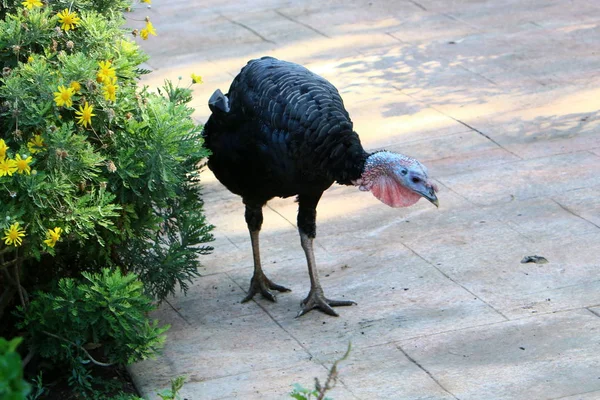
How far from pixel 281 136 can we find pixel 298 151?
13 centimetres

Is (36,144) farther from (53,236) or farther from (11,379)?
(11,379)

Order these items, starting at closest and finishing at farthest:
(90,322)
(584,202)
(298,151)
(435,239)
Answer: (90,322)
(298,151)
(435,239)
(584,202)

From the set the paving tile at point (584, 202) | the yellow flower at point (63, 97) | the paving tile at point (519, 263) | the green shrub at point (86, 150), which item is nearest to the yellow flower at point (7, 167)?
the green shrub at point (86, 150)

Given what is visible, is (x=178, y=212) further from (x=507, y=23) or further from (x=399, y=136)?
(x=507, y=23)

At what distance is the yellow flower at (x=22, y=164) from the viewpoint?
13.2 feet

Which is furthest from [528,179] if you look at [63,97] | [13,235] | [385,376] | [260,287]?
[13,235]

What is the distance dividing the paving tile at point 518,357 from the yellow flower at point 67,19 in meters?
2.24

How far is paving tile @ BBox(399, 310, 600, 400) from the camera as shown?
459cm

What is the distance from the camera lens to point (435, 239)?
6.25 metres

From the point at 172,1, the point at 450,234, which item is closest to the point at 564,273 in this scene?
the point at 450,234

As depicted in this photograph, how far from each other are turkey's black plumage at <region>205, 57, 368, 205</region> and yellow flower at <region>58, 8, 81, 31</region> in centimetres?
107

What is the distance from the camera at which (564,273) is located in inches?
224

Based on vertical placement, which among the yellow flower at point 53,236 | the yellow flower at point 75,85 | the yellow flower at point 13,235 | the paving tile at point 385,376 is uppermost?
the yellow flower at point 75,85

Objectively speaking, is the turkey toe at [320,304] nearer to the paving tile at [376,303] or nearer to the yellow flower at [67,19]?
the paving tile at [376,303]
